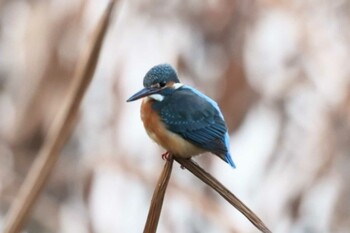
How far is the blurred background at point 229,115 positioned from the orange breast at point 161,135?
0.73 meters

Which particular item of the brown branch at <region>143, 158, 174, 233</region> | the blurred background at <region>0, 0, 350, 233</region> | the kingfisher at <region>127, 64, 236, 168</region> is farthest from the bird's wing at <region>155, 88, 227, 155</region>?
the blurred background at <region>0, 0, 350, 233</region>

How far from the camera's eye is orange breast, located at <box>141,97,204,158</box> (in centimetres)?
70

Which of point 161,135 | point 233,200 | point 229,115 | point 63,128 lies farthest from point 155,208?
point 229,115

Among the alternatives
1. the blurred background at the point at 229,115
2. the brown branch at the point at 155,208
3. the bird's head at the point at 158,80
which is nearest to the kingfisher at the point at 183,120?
the bird's head at the point at 158,80

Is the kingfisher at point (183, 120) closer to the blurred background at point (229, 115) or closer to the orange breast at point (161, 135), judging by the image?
the orange breast at point (161, 135)

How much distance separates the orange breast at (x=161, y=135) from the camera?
2.31 feet

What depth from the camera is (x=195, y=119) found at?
2.39 feet

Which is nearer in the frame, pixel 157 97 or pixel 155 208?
pixel 155 208

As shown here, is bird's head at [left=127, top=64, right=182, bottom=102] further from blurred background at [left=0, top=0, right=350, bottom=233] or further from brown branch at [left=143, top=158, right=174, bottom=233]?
blurred background at [left=0, top=0, right=350, bottom=233]

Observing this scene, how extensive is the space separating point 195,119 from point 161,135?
3 cm

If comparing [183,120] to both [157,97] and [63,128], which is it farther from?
[63,128]

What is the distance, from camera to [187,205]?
4.93 ft

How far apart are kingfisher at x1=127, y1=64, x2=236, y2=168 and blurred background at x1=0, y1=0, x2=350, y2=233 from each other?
72cm

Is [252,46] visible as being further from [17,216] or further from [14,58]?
[17,216]
